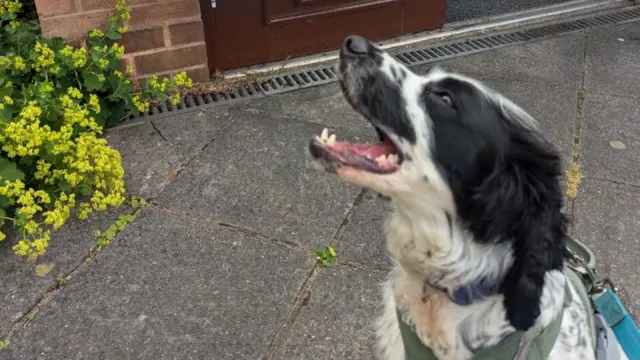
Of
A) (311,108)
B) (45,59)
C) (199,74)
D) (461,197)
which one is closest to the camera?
(461,197)

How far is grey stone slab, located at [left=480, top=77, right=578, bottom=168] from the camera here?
13.4 feet

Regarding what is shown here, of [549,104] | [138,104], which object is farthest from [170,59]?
[549,104]

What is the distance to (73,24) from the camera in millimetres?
3863

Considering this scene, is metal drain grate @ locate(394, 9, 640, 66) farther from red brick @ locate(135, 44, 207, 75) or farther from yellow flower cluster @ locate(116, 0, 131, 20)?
yellow flower cluster @ locate(116, 0, 131, 20)

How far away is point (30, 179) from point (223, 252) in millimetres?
1168

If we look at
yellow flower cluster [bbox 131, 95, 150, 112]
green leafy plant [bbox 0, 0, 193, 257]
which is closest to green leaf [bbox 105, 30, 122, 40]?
green leafy plant [bbox 0, 0, 193, 257]

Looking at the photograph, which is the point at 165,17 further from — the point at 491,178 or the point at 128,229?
the point at 491,178

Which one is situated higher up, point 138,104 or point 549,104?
point 138,104

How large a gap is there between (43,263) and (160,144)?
1.16 m

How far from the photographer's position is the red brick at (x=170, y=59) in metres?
4.21

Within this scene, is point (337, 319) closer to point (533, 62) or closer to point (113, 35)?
point (113, 35)

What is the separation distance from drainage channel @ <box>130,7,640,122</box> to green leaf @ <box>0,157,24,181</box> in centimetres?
116

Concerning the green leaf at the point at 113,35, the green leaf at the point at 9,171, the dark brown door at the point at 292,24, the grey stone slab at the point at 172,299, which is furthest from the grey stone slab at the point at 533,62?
the green leaf at the point at 9,171

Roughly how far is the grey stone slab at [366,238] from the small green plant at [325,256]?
37 mm
